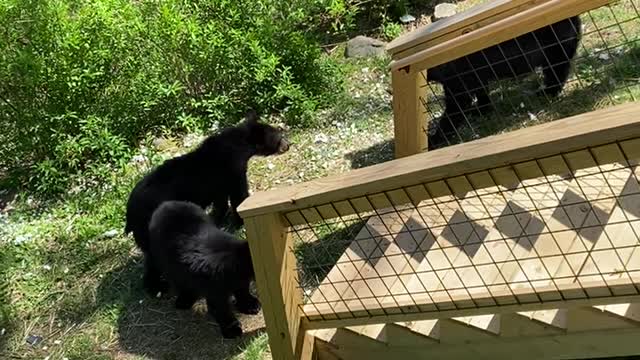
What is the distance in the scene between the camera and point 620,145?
2.50 m

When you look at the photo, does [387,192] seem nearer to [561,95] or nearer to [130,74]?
[561,95]

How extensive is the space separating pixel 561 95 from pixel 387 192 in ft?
11.8

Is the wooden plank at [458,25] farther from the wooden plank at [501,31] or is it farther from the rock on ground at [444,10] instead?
the rock on ground at [444,10]

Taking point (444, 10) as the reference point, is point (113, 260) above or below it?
above

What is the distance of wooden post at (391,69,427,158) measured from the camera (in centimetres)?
469

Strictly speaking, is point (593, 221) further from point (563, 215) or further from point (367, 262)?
point (367, 262)

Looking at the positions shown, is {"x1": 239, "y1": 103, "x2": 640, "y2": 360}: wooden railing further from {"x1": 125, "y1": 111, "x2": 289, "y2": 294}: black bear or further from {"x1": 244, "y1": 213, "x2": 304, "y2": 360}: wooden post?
{"x1": 125, "y1": 111, "x2": 289, "y2": 294}: black bear

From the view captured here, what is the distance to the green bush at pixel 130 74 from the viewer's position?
654 centimetres

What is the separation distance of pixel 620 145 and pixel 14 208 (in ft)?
17.9

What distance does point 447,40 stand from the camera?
4355 millimetres

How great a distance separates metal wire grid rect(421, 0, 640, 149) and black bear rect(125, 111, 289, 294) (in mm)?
1371

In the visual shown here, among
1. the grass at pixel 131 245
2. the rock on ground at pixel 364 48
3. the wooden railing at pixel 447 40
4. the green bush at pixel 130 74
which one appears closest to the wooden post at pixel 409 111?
the wooden railing at pixel 447 40

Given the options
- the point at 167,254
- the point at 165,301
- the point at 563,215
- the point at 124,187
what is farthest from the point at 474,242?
the point at 124,187

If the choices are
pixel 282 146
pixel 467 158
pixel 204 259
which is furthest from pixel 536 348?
pixel 282 146
